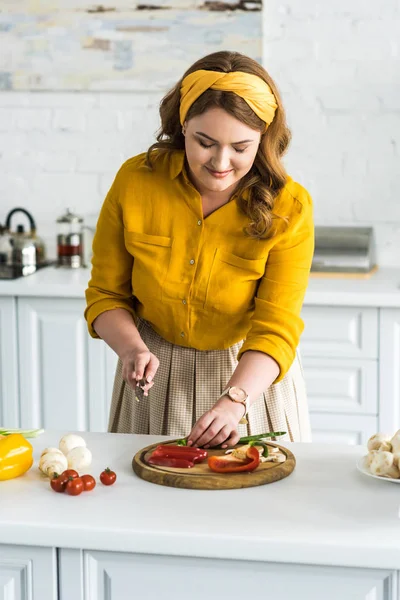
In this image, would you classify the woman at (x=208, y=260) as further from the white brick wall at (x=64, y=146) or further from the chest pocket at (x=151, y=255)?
the white brick wall at (x=64, y=146)

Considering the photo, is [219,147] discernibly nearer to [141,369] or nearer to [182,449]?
[141,369]

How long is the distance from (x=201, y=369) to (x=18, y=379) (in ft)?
4.55

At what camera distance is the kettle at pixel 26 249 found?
137 inches

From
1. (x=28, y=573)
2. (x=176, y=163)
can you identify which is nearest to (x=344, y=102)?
(x=176, y=163)

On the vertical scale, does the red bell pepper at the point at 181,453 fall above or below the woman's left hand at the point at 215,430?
below

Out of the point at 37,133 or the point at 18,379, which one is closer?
the point at 18,379

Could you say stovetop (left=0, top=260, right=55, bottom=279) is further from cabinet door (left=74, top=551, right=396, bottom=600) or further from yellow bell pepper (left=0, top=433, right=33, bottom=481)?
cabinet door (left=74, top=551, right=396, bottom=600)

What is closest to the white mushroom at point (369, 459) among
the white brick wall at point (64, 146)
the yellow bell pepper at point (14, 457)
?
the yellow bell pepper at point (14, 457)

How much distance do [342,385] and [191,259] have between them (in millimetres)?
1300

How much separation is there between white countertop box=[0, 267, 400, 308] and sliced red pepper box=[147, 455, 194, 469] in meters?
1.54

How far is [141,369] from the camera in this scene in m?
1.75

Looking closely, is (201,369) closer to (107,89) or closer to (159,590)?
(159,590)

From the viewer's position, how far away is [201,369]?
6.77ft

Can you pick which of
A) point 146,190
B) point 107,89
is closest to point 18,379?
point 107,89
